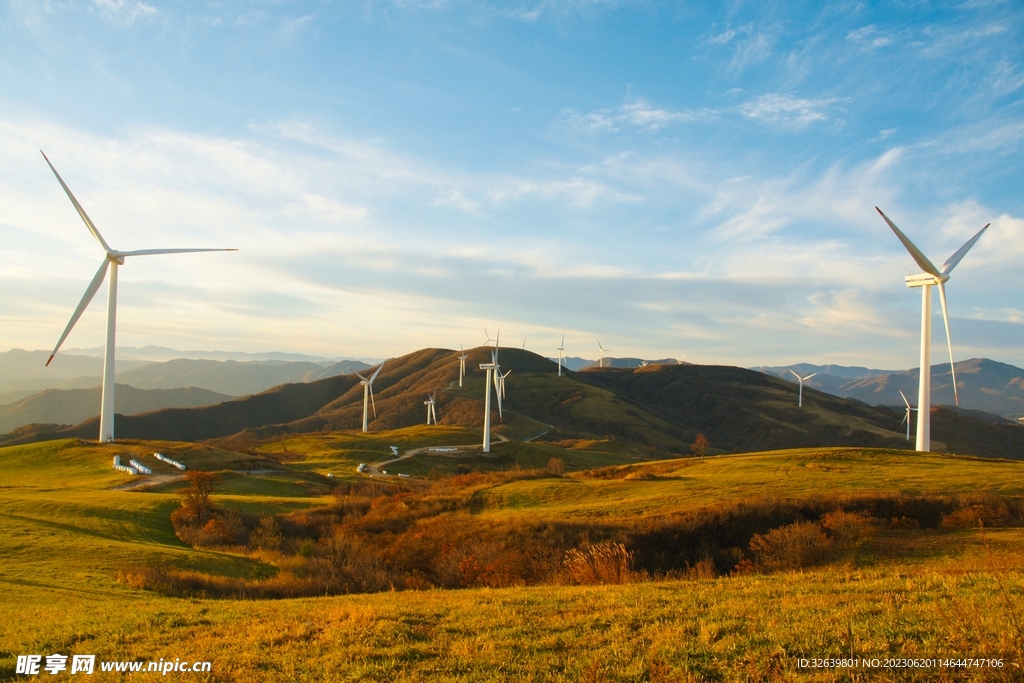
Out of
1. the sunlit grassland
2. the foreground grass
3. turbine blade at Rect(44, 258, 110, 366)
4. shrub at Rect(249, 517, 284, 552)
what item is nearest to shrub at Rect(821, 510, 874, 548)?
the sunlit grassland

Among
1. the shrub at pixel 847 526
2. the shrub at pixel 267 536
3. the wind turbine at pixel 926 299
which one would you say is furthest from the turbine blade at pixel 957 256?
the shrub at pixel 267 536

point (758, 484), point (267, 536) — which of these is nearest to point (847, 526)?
point (758, 484)

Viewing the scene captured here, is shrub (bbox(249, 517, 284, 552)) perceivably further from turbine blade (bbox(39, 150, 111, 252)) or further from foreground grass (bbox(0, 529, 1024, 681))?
turbine blade (bbox(39, 150, 111, 252))

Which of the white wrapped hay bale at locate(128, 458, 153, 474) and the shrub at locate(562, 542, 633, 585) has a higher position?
the shrub at locate(562, 542, 633, 585)

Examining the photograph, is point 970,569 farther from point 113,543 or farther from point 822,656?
point 113,543

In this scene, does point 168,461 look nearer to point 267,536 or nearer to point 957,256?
point 267,536

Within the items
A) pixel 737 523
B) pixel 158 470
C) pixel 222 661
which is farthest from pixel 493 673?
pixel 158 470
